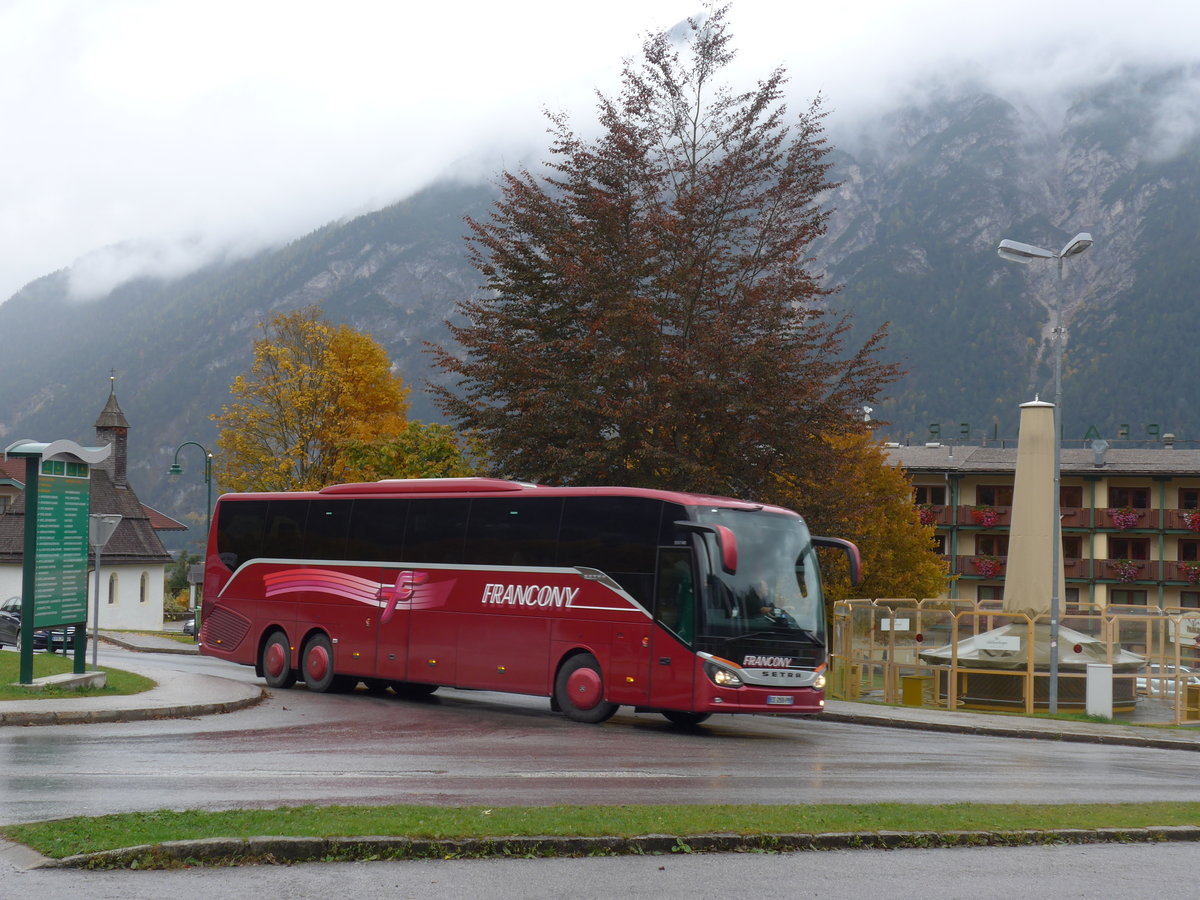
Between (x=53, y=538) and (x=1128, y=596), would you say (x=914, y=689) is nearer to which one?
(x=53, y=538)

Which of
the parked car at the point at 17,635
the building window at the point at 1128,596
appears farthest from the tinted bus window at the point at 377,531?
the building window at the point at 1128,596

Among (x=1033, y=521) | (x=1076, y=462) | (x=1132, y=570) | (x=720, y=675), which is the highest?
(x=1076, y=462)

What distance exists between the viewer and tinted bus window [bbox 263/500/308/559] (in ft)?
85.3

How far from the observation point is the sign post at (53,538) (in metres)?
20.8

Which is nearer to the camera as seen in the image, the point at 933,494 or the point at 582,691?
the point at 582,691

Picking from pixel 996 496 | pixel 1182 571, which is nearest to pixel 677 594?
pixel 996 496

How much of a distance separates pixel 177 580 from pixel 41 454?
104 metres

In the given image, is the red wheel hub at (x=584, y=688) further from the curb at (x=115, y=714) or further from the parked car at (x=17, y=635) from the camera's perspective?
the parked car at (x=17, y=635)

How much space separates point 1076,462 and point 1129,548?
20.6 ft

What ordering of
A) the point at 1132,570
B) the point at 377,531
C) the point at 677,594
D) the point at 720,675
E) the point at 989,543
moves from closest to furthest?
the point at 720,675 → the point at 677,594 → the point at 377,531 → the point at 1132,570 → the point at 989,543

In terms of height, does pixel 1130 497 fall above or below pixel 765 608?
above

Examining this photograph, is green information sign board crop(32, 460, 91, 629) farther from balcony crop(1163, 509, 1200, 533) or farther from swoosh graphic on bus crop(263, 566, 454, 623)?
balcony crop(1163, 509, 1200, 533)

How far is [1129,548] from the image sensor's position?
84.9m

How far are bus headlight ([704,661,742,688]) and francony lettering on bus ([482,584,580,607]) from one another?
2.68m
